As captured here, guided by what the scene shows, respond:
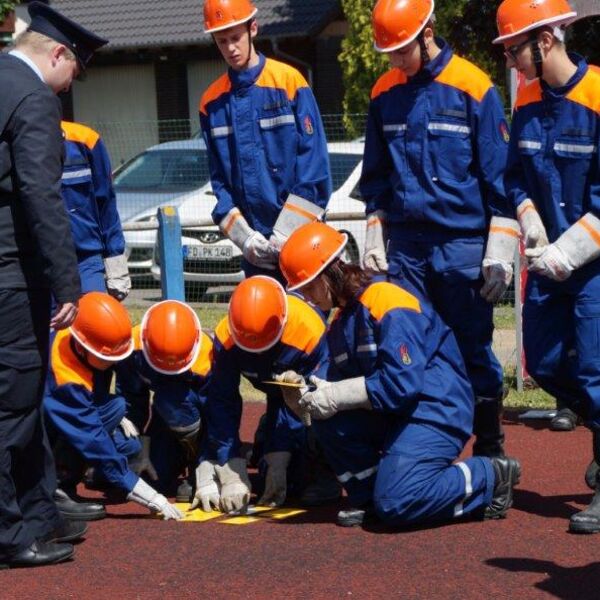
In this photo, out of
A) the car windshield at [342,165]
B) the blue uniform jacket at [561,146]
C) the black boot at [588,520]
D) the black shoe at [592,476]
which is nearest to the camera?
the black boot at [588,520]

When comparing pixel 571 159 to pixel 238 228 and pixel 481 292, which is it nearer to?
pixel 481 292

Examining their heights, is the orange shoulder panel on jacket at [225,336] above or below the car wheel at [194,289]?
above

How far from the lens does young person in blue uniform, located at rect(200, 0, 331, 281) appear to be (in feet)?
22.9

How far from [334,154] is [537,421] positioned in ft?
20.1

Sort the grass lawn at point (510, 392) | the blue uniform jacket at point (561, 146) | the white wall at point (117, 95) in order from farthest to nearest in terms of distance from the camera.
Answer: the white wall at point (117, 95)
the grass lawn at point (510, 392)
the blue uniform jacket at point (561, 146)

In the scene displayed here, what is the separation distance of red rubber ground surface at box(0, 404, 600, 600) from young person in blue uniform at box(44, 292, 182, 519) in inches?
7.9

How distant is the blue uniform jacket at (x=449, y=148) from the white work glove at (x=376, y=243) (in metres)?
0.19

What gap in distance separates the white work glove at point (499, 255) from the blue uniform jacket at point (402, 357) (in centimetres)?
30

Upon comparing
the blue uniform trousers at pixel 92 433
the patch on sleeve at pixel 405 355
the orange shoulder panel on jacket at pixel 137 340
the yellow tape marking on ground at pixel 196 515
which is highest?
the patch on sleeve at pixel 405 355

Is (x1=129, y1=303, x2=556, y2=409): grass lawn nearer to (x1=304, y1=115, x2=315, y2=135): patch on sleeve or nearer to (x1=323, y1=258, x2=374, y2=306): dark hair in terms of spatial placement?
(x1=304, y1=115, x2=315, y2=135): patch on sleeve

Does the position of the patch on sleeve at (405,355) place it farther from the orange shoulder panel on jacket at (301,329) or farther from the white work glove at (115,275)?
the white work glove at (115,275)

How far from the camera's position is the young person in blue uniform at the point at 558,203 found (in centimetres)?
579

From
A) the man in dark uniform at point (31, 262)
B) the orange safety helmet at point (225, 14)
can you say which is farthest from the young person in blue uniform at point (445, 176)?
the man in dark uniform at point (31, 262)

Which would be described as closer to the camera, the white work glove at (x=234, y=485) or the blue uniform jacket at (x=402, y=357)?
the blue uniform jacket at (x=402, y=357)
